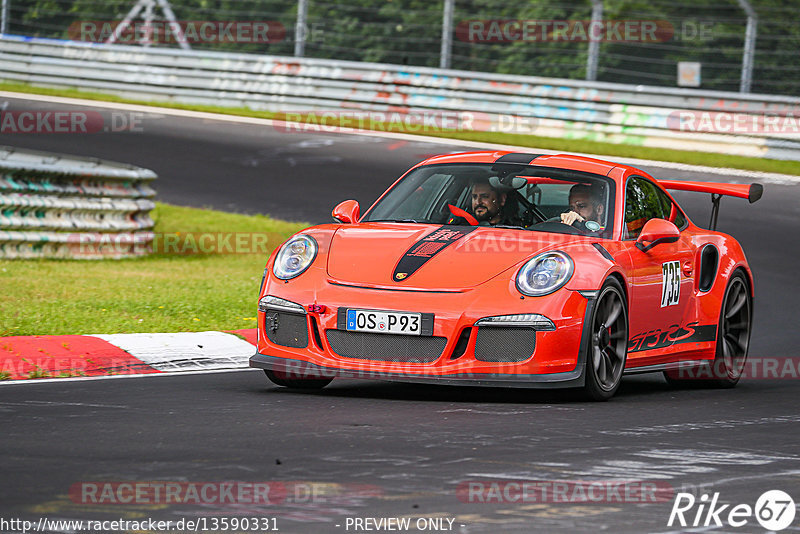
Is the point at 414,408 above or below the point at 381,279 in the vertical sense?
below

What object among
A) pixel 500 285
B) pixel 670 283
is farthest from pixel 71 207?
pixel 500 285

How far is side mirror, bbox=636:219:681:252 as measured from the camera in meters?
7.88

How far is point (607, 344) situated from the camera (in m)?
7.46

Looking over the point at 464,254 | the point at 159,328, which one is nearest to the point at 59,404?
the point at 464,254

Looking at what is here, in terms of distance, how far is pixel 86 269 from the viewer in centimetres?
1291

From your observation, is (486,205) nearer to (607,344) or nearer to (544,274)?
(544,274)

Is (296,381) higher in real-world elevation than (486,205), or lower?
lower

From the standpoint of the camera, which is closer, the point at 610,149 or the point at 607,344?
the point at 607,344

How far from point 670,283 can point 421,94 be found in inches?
578

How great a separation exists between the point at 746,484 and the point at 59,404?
127 inches

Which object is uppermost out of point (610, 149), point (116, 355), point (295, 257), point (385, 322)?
point (610, 149)

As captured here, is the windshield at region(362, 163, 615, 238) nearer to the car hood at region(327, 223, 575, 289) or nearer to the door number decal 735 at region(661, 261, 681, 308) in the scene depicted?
the car hood at region(327, 223, 575, 289)

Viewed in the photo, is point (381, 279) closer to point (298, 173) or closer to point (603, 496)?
point (603, 496)

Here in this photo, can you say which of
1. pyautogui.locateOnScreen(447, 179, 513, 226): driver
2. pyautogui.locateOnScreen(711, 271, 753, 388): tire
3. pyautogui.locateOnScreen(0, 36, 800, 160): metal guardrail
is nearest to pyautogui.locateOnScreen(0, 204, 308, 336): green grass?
pyautogui.locateOnScreen(447, 179, 513, 226): driver
